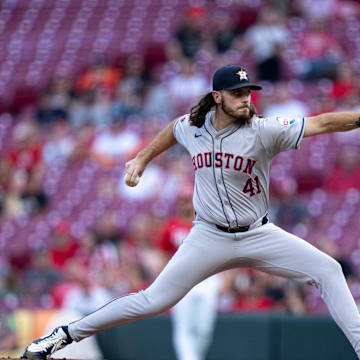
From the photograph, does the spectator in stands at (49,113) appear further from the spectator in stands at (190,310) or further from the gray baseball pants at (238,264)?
the gray baseball pants at (238,264)

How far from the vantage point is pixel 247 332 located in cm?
734

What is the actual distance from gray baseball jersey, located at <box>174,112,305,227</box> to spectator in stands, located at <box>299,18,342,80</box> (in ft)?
20.3

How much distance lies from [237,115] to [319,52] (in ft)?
21.8

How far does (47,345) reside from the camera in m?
4.57

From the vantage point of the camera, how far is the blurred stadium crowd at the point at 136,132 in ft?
28.1

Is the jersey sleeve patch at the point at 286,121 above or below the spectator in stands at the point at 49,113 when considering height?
above

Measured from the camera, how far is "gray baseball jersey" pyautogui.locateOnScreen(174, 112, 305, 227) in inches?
170

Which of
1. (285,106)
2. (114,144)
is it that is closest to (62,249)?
(114,144)

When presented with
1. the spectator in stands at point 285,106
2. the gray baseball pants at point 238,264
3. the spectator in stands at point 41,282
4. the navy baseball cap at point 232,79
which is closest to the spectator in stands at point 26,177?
the spectator in stands at point 41,282

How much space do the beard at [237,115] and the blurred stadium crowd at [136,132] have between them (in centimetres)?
282

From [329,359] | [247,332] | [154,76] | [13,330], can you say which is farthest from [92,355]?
[154,76]

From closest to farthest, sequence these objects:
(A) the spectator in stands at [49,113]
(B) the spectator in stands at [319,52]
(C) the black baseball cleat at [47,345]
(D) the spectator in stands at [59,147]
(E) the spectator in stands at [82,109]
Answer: (C) the black baseball cleat at [47,345], (B) the spectator in stands at [319,52], (D) the spectator in stands at [59,147], (E) the spectator in stands at [82,109], (A) the spectator in stands at [49,113]

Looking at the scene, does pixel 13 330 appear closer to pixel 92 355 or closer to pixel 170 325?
pixel 92 355

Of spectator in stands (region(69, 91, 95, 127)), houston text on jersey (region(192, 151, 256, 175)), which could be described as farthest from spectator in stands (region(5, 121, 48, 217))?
houston text on jersey (region(192, 151, 256, 175))
